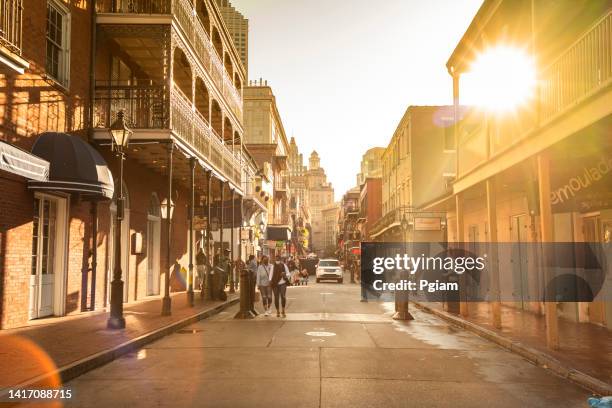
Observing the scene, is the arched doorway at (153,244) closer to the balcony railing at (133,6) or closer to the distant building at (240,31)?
the balcony railing at (133,6)

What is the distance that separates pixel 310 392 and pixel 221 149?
18.4 m

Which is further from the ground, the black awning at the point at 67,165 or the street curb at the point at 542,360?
the black awning at the point at 67,165

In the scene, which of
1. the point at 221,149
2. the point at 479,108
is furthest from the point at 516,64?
the point at 221,149

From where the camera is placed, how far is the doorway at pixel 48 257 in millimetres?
13375

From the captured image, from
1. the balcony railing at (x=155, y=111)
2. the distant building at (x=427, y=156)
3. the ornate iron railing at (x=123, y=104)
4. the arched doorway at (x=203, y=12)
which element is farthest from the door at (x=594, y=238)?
the distant building at (x=427, y=156)

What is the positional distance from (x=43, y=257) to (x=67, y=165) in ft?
8.30

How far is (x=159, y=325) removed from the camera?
12.9 m

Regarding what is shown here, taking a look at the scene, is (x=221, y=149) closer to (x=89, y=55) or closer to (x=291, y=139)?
(x=89, y=55)

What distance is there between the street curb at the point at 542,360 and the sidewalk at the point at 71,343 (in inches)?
265

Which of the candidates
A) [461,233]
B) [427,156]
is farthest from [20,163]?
[427,156]

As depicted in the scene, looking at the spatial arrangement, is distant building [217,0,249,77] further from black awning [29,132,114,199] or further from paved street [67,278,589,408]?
paved street [67,278,589,408]

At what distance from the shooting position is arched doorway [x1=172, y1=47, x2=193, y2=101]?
1930 centimetres

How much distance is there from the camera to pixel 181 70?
21.3m

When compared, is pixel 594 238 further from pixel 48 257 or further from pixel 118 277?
pixel 48 257
